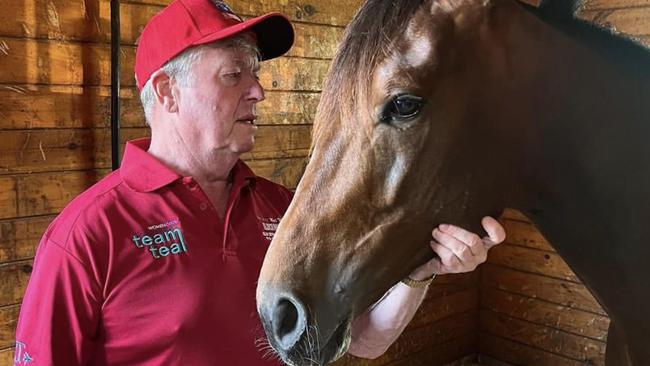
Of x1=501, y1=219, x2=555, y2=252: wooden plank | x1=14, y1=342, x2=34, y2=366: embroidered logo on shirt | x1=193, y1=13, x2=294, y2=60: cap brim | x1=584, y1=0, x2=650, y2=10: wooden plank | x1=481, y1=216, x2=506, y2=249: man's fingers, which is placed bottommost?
x1=501, y1=219, x2=555, y2=252: wooden plank

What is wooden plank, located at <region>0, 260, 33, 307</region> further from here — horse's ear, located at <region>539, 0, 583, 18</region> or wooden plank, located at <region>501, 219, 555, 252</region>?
wooden plank, located at <region>501, 219, 555, 252</region>

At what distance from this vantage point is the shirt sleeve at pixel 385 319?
120cm

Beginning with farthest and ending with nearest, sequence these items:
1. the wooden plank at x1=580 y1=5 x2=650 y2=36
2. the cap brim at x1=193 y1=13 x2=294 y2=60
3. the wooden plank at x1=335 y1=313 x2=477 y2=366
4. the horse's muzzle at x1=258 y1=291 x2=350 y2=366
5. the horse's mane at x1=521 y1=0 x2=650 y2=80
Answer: the wooden plank at x1=335 y1=313 x2=477 y2=366 → the wooden plank at x1=580 y1=5 x2=650 y2=36 → the cap brim at x1=193 y1=13 x2=294 y2=60 → the horse's mane at x1=521 y1=0 x2=650 y2=80 → the horse's muzzle at x1=258 y1=291 x2=350 y2=366

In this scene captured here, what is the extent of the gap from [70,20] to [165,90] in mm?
837

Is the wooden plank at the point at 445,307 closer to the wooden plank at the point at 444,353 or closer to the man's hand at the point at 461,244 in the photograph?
the wooden plank at the point at 444,353

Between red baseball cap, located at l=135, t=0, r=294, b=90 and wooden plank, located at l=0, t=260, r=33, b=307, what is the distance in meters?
0.89

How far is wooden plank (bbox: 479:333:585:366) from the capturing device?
3297 mm

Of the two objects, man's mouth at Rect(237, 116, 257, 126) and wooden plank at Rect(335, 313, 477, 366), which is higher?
man's mouth at Rect(237, 116, 257, 126)

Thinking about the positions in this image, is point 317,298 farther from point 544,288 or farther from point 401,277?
point 544,288

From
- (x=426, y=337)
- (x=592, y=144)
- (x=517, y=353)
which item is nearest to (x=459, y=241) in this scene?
(x=592, y=144)

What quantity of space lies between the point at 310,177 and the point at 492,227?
11.0 inches

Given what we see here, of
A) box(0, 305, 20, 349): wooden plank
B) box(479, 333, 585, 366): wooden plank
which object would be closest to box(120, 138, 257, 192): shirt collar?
box(0, 305, 20, 349): wooden plank

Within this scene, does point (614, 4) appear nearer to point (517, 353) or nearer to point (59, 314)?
point (517, 353)

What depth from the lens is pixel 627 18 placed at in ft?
9.38
